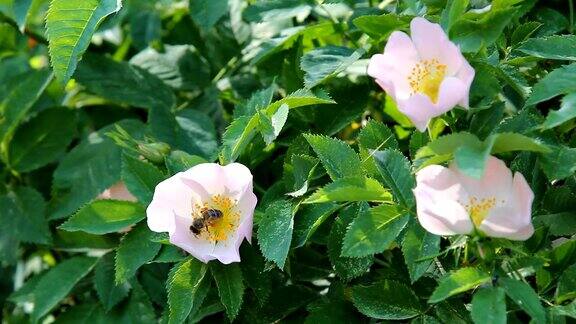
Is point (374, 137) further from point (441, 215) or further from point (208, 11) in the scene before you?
point (208, 11)

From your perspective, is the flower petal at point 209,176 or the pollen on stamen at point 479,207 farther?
the flower petal at point 209,176

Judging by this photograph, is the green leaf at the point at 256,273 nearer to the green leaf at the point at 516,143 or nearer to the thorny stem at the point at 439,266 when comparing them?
the thorny stem at the point at 439,266

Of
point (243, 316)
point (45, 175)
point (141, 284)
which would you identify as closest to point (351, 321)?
point (243, 316)

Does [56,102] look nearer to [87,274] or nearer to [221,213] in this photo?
[87,274]

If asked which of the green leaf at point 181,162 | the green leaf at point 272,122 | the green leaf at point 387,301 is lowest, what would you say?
the green leaf at point 387,301

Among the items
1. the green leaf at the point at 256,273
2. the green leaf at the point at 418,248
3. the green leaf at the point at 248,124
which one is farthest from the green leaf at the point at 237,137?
the green leaf at the point at 418,248

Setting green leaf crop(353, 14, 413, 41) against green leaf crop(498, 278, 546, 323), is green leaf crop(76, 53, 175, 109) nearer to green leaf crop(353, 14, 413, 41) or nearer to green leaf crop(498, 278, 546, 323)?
green leaf crop(353, 14, 413, 41)

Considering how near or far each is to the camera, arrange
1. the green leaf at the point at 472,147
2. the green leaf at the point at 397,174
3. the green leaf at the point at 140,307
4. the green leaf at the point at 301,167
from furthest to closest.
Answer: the green leaf at the point at 140,307
the green leaf at the point at 301,167
the green leaf at the point at 397,174
the green leaf at the point at 472,147
